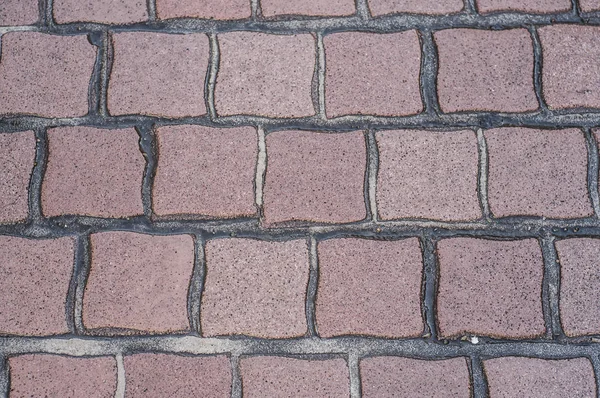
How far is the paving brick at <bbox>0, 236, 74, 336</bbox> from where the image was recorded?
1273mm

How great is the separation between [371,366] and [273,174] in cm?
54

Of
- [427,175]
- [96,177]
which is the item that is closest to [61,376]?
[96,177]

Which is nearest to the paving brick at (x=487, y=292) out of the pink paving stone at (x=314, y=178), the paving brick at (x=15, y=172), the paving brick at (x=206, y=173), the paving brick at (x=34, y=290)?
the pink paving stone at (x=314, y=178)

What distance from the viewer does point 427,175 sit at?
4.33 feet

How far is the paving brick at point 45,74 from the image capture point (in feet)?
4.42

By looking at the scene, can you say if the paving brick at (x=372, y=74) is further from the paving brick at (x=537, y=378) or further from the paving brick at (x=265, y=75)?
the paving brick at (x=537, y=378)

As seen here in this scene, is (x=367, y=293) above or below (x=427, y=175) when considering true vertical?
below

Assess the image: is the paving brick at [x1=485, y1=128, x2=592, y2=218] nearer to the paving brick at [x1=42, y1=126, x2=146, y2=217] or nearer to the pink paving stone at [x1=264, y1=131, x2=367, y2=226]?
the pink paving stone at [x1=264, y1=131, x2=367, y2=226]

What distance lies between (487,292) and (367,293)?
0.30 meters

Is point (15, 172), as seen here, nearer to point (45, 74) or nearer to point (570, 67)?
point (45, 74)

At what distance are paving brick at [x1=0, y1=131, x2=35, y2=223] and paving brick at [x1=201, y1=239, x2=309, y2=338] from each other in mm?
→ 502

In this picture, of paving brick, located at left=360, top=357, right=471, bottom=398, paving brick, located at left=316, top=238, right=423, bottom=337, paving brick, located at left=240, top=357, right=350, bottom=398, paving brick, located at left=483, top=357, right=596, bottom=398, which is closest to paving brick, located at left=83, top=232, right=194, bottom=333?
paving brick, located at left=240, top=357, right=350, bottom=398

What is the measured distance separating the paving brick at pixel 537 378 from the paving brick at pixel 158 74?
999 mm

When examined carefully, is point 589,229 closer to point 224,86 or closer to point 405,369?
point 405,369
